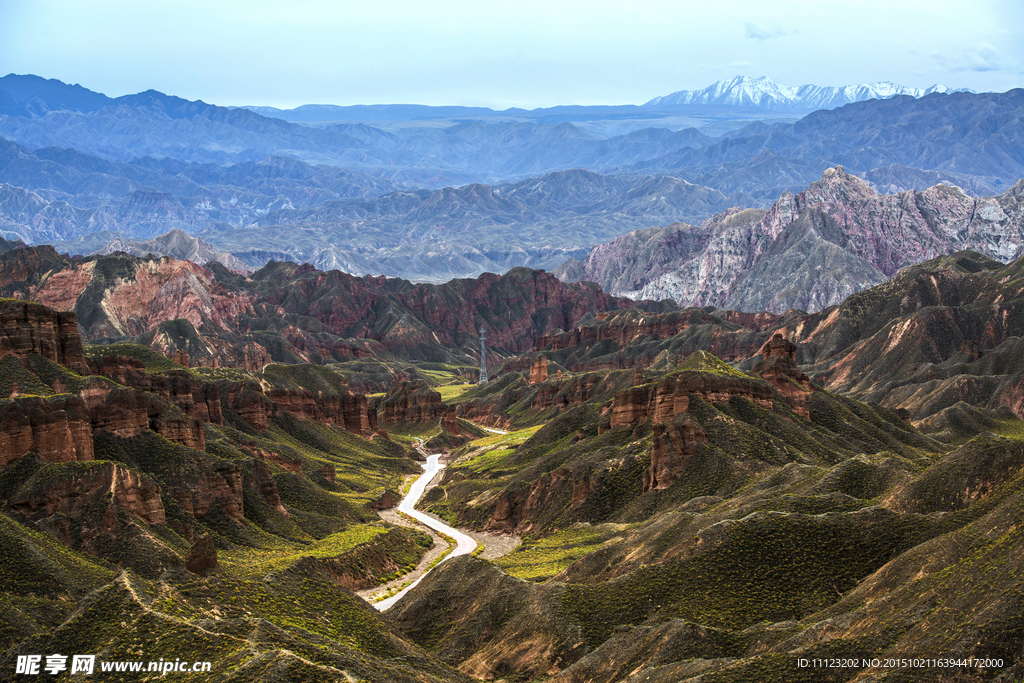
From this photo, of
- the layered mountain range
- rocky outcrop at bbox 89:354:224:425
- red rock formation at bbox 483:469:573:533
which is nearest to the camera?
the layered mountain range

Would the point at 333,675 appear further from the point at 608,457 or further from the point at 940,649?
the point at 608,457

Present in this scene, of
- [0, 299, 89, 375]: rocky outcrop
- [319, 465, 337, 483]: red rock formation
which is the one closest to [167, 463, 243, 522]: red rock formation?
[0, 299, 89, 375]: rocky outcrop

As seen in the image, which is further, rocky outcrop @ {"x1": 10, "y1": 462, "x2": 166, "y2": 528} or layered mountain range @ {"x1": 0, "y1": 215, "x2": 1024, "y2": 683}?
rocky outcrop @ {"x1": 10, "y1": 462, "x2": 166, "y2": 528}

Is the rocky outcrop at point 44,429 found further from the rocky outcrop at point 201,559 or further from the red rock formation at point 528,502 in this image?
the red rock formation at point 528,502

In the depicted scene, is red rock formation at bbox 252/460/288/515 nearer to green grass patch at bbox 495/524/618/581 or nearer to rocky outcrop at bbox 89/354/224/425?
rocky outcrop at bbox 89/354/224/425

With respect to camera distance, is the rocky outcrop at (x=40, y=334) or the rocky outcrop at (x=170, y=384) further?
the rocky outcrop at (x=170, y=384)

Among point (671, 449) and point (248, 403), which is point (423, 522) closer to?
point (671, 449)

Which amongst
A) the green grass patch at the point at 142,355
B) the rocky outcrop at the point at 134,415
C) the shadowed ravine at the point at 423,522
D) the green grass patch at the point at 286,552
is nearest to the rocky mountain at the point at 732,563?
the shadowed ravine at the point at 423,522

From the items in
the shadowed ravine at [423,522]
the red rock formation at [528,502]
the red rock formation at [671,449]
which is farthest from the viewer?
the red rock formation at [528,502]
